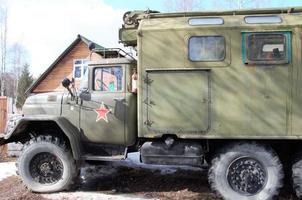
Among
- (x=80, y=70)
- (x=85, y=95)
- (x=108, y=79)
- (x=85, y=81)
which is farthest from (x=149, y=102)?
(x=80, y=70)

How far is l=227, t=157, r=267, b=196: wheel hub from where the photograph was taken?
26.1 ft

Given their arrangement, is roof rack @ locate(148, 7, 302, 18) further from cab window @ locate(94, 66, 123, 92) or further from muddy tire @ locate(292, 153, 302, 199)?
muddy tire @ locate(292, 153, 302, 199)

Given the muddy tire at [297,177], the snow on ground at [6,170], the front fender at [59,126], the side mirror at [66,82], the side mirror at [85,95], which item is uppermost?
the side mirror at [66,82]

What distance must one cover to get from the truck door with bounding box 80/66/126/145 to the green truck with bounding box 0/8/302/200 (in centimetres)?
2

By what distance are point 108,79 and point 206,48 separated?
1.93 metres

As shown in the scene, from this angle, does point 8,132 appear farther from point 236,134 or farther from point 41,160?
point 236,134

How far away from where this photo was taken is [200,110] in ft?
26.5

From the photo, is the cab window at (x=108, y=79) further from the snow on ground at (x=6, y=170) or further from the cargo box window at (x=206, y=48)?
the snow on ground at (x=6, y=170)

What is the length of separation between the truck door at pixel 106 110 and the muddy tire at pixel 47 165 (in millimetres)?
560

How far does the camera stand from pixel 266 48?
26.4 feet

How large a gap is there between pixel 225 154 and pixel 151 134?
4.30 ft

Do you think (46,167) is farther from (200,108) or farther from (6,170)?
(200,108)

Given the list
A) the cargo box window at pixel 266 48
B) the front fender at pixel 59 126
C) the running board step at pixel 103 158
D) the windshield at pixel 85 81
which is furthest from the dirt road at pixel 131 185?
the cargo box window at pixel 266 48

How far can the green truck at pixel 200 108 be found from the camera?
7.93 m
